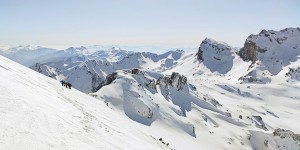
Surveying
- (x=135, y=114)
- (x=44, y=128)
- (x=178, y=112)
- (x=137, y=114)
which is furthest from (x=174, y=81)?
(x=44, y=128)

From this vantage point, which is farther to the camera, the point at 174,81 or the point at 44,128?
the point at 174,81

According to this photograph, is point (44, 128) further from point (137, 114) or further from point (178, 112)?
point (178, 112)

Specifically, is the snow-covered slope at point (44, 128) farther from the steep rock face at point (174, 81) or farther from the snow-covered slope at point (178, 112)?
the steep rock face at point (174, 81)

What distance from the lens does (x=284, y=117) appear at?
458 ft

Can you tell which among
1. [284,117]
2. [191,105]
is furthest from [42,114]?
[284,117]

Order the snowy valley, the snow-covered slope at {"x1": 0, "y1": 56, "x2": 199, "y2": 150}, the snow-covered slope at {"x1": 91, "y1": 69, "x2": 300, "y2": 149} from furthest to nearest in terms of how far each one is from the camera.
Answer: the snow-covered slope at {"x1": 91, "y1": 69, "x2": 300, "y2": 149}
the snowy valley
the snow-covered slope at {"x1": 0, "y1": 56, "x2": 199, "y2": 150}

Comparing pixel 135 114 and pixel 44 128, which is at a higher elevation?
pixel 44 128

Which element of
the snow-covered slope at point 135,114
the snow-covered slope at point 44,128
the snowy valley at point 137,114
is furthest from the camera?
the snowy valley at point 137,114

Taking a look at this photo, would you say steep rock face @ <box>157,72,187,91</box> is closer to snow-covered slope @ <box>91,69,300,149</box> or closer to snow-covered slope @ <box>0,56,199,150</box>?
snow-covered slope @ <box>91,69,300,149</box>

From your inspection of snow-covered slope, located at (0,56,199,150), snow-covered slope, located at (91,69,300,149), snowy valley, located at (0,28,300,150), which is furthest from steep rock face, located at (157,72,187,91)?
snow-covered slope, located at (0,56,199,150)

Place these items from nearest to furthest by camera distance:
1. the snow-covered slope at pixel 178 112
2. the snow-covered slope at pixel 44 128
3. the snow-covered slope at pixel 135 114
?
the snow-covered slope at pixel 44 128 < the snow-covered slope at pixel 135 114 < the snow-covered slope at pixel 178 112

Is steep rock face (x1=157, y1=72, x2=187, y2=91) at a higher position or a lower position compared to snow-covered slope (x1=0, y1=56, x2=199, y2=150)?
lower

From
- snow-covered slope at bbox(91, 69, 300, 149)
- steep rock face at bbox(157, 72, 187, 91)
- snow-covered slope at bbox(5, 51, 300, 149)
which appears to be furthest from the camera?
steep rock face at bbox(157, 72, 187, 91)

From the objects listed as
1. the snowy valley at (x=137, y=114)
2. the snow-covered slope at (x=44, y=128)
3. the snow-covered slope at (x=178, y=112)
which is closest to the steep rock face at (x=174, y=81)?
the snow-covered slope at (x=178, y=112)
